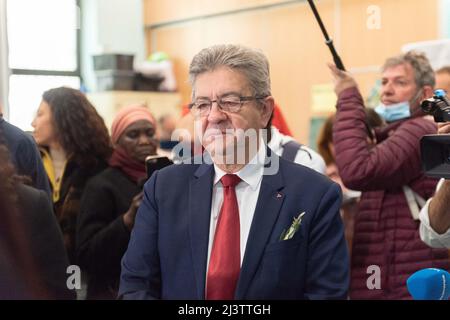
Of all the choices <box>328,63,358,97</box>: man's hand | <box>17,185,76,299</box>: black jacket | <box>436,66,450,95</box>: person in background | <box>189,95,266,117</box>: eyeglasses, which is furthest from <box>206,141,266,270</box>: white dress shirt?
<box>436,66,450,95</box>: person in background

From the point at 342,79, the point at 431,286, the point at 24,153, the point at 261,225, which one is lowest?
the point at 431,286

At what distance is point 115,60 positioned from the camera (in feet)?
11.0

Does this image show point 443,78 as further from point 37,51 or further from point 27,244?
point 27,244

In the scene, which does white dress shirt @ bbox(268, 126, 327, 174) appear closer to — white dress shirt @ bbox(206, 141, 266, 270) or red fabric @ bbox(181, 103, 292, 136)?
red fabric @ bbox(181, 103, 292, 136)

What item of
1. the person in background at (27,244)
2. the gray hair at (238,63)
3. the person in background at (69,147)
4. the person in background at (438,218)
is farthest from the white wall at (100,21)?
the person in background at (438,218)

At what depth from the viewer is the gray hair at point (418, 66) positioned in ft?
6.21

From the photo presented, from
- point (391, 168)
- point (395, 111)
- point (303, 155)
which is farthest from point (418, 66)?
point (303, 155)

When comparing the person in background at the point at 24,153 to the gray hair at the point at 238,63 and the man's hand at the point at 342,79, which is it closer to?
the gray hair at the point at 238,63

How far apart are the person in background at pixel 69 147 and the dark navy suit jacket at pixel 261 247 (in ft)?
0.94

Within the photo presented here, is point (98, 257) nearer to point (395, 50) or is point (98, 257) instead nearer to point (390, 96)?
point (390, 96)

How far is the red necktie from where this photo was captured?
1308 millimetres

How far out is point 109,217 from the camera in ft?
5.30

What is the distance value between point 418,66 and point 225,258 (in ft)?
2.85

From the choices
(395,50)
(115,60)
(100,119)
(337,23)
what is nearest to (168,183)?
(100,119)
